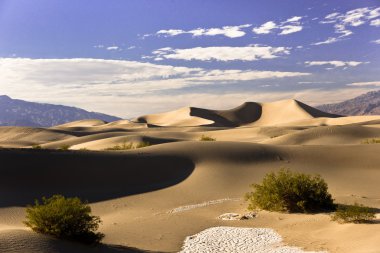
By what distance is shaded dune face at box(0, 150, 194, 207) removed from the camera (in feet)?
71.6

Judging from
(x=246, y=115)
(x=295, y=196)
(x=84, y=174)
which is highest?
(x=246, y=115)

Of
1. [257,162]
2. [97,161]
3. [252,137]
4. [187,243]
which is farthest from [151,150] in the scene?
[252,137]

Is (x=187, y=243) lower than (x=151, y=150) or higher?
lower

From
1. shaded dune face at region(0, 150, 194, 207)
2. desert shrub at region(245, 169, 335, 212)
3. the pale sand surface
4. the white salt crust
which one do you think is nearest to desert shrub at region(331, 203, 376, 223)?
the pale sand surface

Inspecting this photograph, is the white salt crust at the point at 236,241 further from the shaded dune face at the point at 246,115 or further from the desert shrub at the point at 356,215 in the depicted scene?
the shaded dune face at the point at 246,115

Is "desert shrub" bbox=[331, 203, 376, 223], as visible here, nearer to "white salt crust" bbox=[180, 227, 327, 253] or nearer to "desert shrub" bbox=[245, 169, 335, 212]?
"white salt crust" bbox=[180, 227, 327, 253]

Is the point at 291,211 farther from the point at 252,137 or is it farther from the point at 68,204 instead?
the point at 252,137

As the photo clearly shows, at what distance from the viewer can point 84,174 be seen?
80.4ft

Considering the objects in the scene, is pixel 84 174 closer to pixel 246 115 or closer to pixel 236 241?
pixel 236 241

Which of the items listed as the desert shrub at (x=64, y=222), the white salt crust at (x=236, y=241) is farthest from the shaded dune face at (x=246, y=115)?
the desert shrub at (x=64, y=222)

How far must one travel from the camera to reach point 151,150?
29547 mm

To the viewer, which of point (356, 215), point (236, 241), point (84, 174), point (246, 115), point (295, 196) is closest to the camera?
point (236, 241)

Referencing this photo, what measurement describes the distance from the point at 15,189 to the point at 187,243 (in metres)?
11.2

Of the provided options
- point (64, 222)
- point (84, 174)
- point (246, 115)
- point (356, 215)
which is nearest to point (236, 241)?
point (356, 215)
